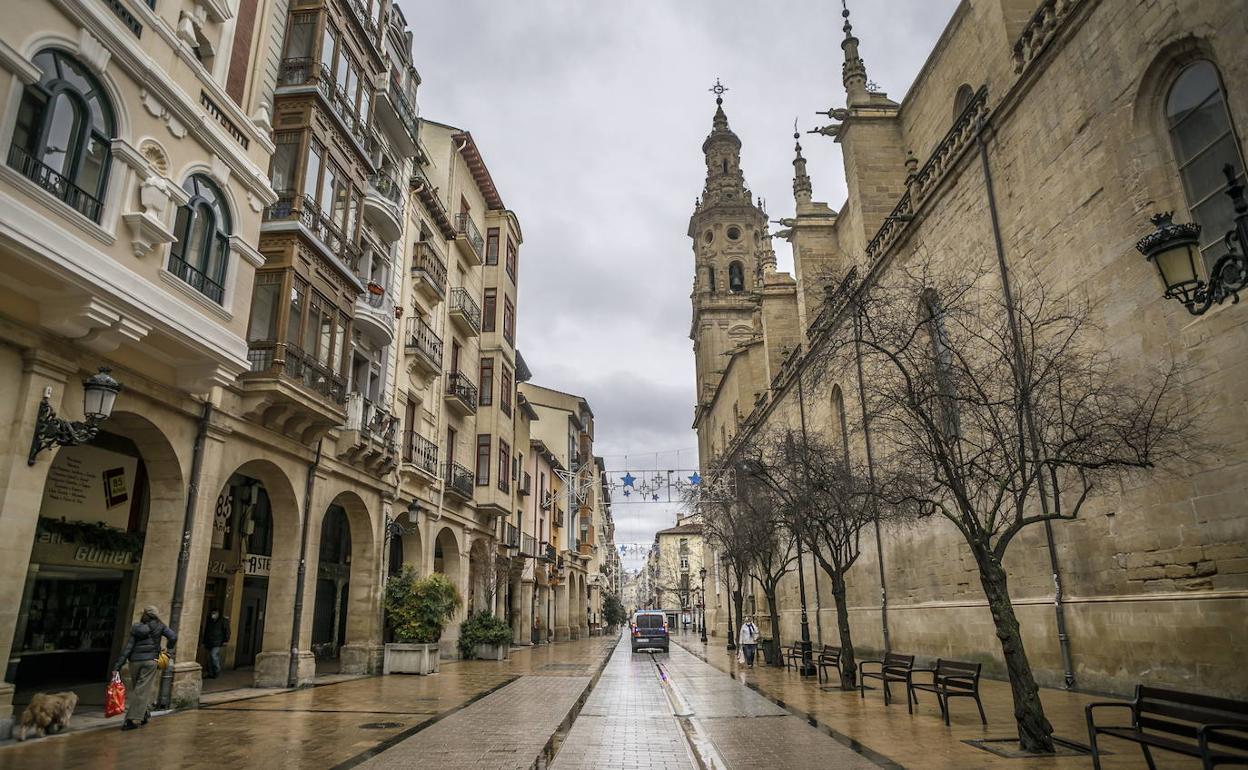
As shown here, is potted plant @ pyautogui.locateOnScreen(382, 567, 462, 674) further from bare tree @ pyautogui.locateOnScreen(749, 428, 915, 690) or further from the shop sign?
bare tree @ pyautogui.locateOnScreen(749, 428, 915, 690)

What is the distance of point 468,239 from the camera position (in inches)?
1073

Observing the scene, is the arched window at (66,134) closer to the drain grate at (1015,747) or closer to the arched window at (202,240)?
the arched window at (202,240)

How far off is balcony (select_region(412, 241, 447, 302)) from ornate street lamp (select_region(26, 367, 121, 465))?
13.6 meters

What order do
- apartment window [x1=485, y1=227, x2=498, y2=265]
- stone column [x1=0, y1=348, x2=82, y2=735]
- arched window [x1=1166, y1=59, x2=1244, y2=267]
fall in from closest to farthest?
stone column [x1=0, y1=348, x2=82, y2=735] → arched window [x1=1166, y1=59, x2=1244, y2=267] → apartment window [x1=485, y1=227, x2=498, y2=265]

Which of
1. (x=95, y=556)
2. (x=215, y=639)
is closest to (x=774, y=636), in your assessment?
(x=215, y=639)

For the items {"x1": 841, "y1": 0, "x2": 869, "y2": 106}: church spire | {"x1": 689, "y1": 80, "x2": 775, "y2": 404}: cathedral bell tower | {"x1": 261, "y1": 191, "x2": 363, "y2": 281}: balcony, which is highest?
{"x1": 689, "y1": 80, "x2": 775, "y2": 404}: cathedral bell tower

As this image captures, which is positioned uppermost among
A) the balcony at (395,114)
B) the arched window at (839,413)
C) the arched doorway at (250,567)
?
the balcony at (395,114)

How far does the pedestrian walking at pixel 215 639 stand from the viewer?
16469mm

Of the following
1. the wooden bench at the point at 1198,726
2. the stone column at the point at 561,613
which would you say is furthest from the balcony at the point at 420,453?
the stone column at the point at 561,613

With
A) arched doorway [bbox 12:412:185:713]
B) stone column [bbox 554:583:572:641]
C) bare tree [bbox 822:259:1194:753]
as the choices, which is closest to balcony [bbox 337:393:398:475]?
arched doorway [bbox 12:412:185:713]

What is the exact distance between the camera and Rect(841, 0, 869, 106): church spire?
26.8 metres

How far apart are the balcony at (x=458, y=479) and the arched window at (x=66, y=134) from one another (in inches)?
634

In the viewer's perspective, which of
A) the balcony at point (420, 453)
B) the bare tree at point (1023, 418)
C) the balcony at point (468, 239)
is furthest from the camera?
the balcony at point (468, 239)

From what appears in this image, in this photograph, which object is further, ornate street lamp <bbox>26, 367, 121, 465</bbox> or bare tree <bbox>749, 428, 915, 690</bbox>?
bare tree <bbox>749, 428, 915, 690</bbox>
